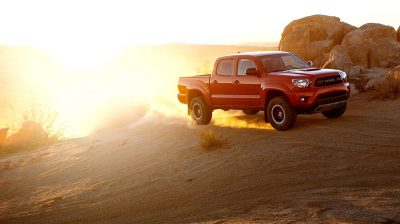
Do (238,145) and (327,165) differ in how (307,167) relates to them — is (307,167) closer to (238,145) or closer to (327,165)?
(327,165)

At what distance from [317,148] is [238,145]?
1.96 meters

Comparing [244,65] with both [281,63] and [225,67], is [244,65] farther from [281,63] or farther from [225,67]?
[281,63]

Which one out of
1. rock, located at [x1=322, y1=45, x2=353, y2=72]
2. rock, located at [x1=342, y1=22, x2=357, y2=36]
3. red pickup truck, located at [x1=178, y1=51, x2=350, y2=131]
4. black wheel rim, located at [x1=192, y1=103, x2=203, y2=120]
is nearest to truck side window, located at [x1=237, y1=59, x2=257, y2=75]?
red pickup truck, located at [x1=178, y1=51, x2=350, y2=131]

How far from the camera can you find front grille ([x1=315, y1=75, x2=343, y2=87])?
37.4ft

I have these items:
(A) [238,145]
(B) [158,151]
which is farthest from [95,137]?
(A) [238,145]

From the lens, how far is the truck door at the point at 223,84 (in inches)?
516

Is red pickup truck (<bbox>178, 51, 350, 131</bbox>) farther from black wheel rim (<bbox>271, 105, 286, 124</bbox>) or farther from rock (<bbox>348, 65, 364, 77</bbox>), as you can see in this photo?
rock (<bbox>348, 65, 364, 77</bbox>)

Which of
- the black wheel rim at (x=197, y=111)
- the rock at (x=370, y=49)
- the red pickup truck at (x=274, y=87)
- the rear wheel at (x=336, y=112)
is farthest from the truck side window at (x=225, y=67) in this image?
the rock at (x=370, y=49)

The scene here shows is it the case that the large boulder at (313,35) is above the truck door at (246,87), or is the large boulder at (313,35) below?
above

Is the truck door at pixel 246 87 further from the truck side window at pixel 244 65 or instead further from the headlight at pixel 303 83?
the headlight at pixel 303 83

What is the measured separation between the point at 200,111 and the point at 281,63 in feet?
10.0

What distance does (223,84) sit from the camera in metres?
13.3

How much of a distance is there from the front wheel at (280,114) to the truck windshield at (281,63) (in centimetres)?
88

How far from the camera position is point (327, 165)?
8719mm
